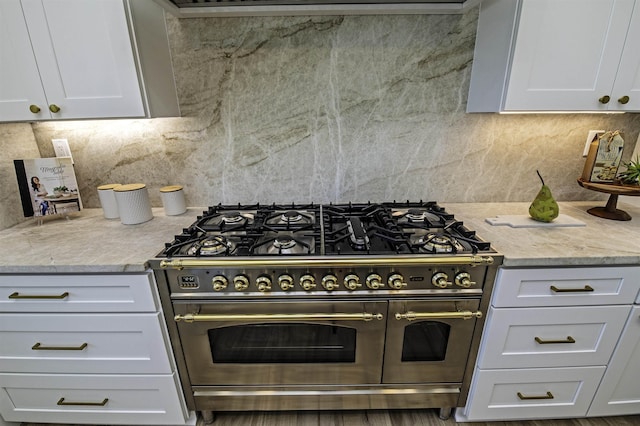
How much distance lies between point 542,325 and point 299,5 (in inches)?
69.8

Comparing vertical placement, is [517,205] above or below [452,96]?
below

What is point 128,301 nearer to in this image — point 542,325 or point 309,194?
point 309,194

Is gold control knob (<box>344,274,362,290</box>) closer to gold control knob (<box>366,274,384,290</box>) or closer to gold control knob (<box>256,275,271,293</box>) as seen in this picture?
gold control knob (<box>366,274,384,290</box>)

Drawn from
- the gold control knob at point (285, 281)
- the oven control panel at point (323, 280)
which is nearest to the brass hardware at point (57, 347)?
the oven control panel at point (323, 280)

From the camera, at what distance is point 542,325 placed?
1293mm

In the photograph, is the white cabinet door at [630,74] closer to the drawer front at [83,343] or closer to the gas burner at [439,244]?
the gas burner at [439,244]

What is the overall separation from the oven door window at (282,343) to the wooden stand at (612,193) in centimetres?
138

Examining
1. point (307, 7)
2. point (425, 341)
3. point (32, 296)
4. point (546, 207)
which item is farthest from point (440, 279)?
point (32, 296)

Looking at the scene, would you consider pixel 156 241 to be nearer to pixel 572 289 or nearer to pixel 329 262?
pixel 329 262

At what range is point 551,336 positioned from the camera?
1.31 m

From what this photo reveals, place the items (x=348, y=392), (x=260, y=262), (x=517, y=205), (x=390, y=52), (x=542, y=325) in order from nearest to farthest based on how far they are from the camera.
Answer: (x=260, y=262), (x=542, y=325), (x=348, y=392), (x=390, y=52), (x=517, y=205)

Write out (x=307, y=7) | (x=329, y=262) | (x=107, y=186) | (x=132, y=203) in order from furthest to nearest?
(x=107, y=186), (x=132, y=203), (x=307, y=7), (x=329, y=262)

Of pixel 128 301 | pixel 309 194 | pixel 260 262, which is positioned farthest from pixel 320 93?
pixel 128 301

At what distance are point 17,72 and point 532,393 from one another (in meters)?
2.66
